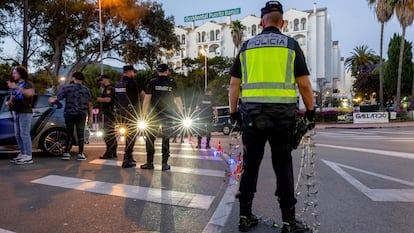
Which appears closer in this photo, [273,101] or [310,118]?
[273,101]

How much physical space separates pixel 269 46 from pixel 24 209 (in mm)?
3133

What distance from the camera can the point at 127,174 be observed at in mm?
5848

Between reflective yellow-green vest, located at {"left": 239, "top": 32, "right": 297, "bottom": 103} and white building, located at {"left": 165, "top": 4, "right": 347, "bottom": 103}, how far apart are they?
185 feet

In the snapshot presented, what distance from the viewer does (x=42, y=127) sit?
7895 millimetres

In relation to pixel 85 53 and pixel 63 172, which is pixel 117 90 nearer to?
pixel 63 172

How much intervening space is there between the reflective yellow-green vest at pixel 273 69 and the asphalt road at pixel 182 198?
3.17ft

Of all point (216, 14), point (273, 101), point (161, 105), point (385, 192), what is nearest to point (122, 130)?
point (161, 105)

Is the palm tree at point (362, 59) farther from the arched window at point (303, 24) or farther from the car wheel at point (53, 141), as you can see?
the car wheel at point (53, 141)

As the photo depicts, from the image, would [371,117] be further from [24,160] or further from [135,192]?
[135,192]

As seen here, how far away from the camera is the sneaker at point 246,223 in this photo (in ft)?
10.9

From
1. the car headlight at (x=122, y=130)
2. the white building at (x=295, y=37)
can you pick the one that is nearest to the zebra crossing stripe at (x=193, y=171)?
the car headlight at (x=122, y=130)

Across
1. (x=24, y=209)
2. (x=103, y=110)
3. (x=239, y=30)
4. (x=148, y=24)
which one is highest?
(x=239, y=30)

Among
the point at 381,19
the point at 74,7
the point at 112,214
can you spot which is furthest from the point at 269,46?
the point at 381,19

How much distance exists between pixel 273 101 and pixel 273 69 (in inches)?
11.1
